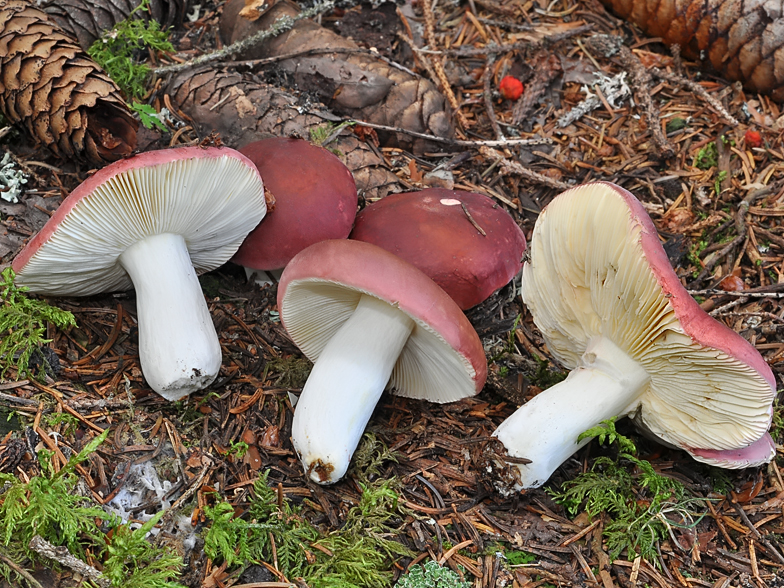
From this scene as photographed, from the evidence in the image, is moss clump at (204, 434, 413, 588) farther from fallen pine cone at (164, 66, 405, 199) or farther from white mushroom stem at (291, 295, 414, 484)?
fallen pine cone at (164, 66, 405, 199)

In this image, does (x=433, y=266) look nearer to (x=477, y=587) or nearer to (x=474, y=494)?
(x=474, y=494)

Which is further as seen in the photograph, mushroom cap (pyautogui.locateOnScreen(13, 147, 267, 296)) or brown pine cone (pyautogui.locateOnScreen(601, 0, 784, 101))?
brown pine cone (pyautogui.locateOnScreen(601, 0, 784, 101))

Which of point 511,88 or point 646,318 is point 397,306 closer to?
point 646,318

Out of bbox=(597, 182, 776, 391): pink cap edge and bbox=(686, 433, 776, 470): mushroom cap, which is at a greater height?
bbox=(597, 182, 776, 391): pink cap edge

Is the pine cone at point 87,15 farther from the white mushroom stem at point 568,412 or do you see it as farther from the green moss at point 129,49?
the white mushroom stem at point 568,412

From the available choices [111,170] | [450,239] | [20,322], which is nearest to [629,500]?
[450,239]

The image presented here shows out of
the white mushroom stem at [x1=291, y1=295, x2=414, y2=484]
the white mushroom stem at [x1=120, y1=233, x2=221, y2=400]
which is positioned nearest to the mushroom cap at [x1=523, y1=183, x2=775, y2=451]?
the white mushroom stem at [x1=291, y1=295, x2=414, y2=484]

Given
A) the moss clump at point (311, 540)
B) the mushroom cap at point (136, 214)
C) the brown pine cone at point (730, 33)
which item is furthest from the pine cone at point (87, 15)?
the brown pine cone at point (730, 33)

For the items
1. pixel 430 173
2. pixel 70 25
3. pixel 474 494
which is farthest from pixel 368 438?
pixel 70 25
